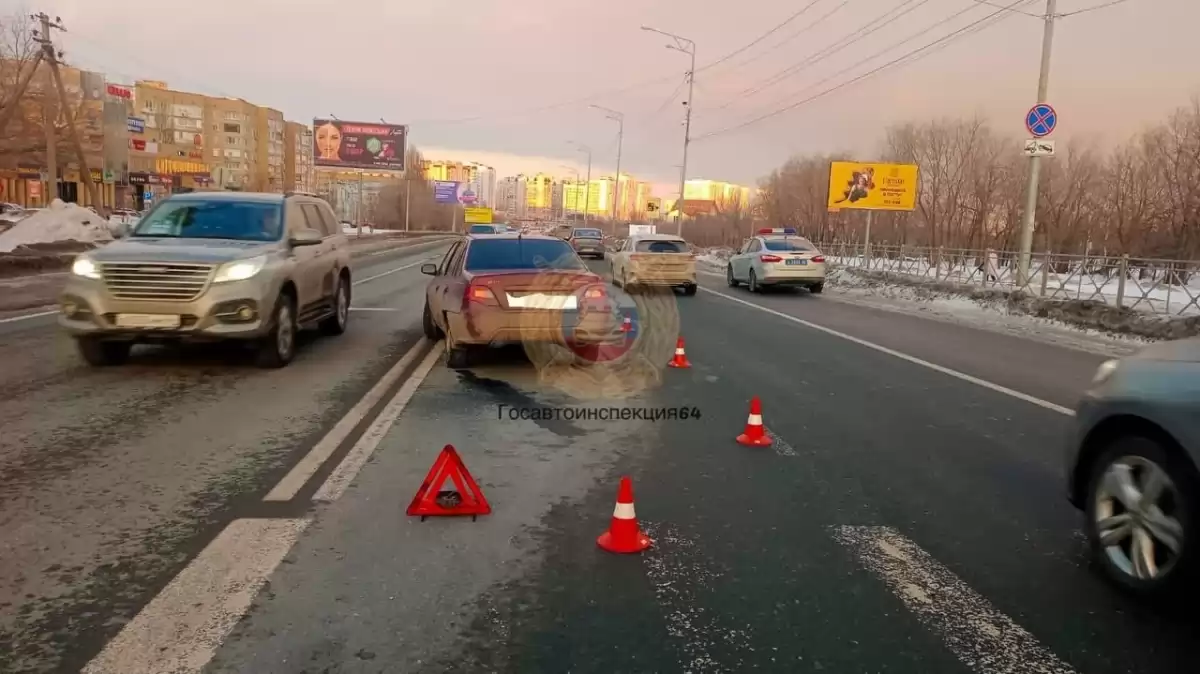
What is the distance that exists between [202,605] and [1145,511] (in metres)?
3.99

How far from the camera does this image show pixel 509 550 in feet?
13.7

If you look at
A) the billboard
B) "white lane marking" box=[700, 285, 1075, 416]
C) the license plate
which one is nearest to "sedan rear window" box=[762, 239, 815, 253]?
"white lane marking" box=[700, 285, 1075, 416]

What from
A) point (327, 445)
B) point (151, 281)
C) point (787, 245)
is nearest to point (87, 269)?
point (151, 281)

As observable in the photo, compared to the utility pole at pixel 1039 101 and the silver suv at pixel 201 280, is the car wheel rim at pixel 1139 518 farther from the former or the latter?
the utility pole at pixel 1039 101

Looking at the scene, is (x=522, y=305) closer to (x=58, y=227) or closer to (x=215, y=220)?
(x=215, y=220)

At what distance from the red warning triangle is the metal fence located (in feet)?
55.2

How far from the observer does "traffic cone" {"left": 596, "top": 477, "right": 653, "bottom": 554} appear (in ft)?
13.7

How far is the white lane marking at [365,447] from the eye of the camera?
4.97 meters

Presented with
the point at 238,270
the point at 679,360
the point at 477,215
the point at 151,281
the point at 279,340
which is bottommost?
the point at 679,360

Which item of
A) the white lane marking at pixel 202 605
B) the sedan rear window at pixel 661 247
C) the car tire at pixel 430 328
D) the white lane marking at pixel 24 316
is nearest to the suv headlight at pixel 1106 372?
the white lane marking at pixel 202 605

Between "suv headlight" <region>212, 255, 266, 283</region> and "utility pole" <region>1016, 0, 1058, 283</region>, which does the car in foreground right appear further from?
"utility pole" <region>1016, 0, 1058, 283</region>

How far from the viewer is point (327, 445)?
5980mm

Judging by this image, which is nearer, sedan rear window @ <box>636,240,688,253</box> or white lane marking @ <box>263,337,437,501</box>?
white lane marking @ <box>263,337,437,501</box>

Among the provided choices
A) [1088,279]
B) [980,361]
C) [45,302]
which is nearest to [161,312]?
[45,302]
